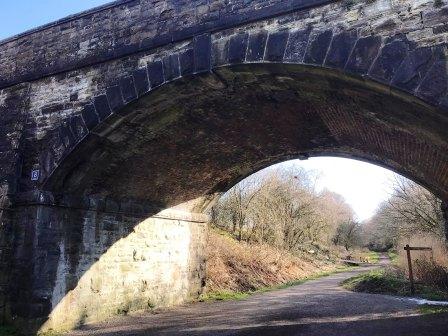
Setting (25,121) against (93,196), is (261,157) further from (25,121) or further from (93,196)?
(25,121)

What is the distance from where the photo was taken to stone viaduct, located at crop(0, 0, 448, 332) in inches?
229

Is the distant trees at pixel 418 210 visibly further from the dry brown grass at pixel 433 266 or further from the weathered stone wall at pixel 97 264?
the weathered stone wall at pixel 97 264

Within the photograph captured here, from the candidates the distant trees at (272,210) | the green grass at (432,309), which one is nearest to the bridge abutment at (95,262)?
the green grass at (432,309)

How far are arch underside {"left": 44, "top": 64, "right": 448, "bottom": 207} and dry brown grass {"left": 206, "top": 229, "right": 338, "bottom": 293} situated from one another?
16.0 ft

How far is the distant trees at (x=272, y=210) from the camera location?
78.4 feet

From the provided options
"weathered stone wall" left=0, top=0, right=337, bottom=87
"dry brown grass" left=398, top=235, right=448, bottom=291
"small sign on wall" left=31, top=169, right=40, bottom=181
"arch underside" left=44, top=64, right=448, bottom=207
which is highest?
"weathered stone wall" left=0, top=0, right=337, bottom=87

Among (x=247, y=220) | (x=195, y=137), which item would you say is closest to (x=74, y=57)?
(x=195, y=137)

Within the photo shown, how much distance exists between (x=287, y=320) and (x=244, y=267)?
8432 millimetres

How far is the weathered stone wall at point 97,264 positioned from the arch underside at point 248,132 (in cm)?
74

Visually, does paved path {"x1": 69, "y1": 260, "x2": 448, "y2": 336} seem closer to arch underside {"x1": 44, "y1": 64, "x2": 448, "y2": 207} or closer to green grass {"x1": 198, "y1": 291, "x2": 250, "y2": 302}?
green grass {"x1": 198, "y1": 291, "x2": 250, "y2": 302}

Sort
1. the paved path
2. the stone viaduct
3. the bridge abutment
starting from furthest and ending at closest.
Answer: the bridge abutment
the paved path
the stone viaduct

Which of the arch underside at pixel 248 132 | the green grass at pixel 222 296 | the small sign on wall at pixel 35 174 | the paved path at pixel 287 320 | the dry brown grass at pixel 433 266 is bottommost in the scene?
the paved path at pixel 287 320

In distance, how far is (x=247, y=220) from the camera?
24.4 metres

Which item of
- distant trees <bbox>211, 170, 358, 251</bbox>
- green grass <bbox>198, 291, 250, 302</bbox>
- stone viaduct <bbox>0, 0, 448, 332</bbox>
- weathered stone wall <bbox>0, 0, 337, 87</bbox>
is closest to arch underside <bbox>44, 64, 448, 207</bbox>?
stone viaduct <bbox>0, 0, 448, 332</bbox>
